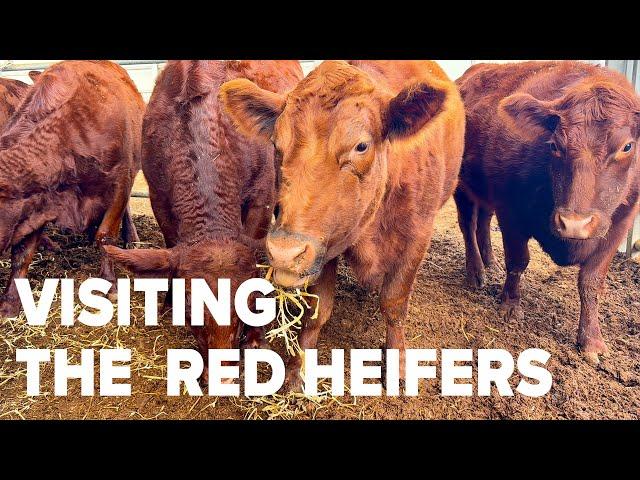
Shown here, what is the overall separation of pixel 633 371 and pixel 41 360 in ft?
14.1

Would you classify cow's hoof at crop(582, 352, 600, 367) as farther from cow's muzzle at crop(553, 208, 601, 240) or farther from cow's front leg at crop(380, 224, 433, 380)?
cow's front leg at crop(380, 224, 433, 380)

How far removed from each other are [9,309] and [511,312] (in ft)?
14.0

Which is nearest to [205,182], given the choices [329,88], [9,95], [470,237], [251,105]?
[251,105]

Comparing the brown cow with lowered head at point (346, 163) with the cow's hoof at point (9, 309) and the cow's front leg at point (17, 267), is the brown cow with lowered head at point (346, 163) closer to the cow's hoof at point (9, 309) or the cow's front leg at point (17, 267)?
the cow's front leg at point (17, 267)

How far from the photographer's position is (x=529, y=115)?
352cm

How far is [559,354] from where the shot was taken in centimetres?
373

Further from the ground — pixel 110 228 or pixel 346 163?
pixel 346 163

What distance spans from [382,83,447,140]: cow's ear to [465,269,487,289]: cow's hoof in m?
2.30

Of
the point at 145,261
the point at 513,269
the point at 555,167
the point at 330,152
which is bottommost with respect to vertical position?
the point at 513,269

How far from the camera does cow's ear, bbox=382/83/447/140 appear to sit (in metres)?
2.54

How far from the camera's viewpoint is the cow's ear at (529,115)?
11.2ft

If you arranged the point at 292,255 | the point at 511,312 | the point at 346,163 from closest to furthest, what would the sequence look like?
the point at 292,255 < the point at 346,163 < the point at 511,312

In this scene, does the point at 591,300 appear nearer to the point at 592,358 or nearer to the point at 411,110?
the point at 592,358

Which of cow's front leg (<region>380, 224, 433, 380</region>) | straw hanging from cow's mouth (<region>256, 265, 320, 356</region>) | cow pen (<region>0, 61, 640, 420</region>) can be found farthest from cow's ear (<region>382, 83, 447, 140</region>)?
cow pen (<region>0, 61, 640, 420</region>)
